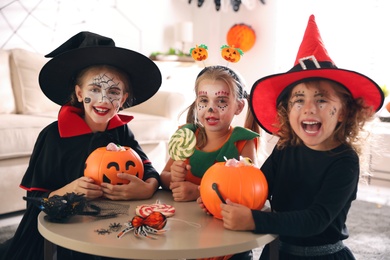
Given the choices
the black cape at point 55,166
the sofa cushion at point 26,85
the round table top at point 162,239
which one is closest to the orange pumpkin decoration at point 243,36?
the sofa cushion at point 26,85

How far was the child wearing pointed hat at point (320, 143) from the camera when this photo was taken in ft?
5.10

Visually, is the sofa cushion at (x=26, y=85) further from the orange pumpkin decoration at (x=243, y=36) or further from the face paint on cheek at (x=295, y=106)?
the face paint on cheek at (x=295, y=106)

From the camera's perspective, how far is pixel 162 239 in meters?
1.31

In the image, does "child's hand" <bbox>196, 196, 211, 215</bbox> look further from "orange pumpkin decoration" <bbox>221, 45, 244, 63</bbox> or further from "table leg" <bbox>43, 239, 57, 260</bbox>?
"orange pumpkin decoration" <bbox>221, 45, 244, 63</bbox>

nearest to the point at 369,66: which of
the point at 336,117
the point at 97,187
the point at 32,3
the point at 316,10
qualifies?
the point at 316,10

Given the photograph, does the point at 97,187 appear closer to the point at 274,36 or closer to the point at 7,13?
the point at 7,13

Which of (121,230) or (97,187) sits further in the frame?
(97,187)

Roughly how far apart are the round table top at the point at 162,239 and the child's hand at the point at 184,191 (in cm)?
18

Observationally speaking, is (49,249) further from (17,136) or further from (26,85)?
(26,85)

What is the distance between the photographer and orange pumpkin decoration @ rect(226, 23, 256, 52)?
19.7ft

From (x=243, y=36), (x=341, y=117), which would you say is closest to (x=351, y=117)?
(x=341, y=117)

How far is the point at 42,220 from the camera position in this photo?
1.48 metres

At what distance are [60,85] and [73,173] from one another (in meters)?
0.39

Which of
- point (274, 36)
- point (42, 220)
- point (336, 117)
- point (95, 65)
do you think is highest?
point (274, 36)
